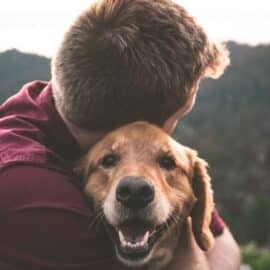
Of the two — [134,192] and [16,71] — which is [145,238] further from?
[16,71]

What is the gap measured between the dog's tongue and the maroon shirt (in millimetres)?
114

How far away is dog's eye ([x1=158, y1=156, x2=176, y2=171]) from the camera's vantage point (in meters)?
6.12

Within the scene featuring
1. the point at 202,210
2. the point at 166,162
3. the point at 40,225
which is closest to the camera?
the point at 40,225

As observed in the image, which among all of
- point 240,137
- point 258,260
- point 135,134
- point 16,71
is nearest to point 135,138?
point 135,134

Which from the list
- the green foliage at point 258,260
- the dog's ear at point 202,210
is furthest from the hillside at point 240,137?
the dog's ear at point 202,210

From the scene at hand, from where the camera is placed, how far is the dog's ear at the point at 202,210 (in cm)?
632

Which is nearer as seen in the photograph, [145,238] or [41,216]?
[41,216]

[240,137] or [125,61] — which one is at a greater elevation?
[125,61]

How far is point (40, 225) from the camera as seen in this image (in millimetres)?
5219

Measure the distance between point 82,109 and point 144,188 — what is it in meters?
0.57

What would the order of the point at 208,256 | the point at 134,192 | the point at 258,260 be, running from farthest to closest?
1. the point at 258,260
2. the point at 208,256
3. the point at 134,192

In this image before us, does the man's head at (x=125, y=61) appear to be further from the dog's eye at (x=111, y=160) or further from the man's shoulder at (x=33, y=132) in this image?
the dog's eye at (x=111, y=160)

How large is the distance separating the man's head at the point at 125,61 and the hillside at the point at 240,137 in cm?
6935

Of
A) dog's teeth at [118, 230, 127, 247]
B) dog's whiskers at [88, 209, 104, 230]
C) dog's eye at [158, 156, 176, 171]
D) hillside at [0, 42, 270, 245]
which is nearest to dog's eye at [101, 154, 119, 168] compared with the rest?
dog's eye at [158, 156, 176, 171]
